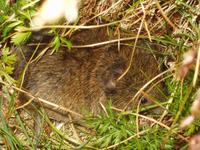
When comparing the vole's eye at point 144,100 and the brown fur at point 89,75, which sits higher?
the brown fur at point 89,75

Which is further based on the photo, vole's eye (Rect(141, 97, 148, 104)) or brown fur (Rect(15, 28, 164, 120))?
vole's eye (Rect(141, 97, 148, 104))

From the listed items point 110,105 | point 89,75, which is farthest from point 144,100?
point 89,75

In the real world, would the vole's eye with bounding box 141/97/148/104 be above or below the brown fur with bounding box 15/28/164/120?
below

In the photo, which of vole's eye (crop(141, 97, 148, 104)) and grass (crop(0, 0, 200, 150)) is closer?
grass (crop(0, 0, 200, 150))

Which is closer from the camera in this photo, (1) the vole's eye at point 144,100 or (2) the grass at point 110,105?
(2) the grass at point 110,105

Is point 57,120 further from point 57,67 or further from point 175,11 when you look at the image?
point 175,11

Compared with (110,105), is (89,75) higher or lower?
higher

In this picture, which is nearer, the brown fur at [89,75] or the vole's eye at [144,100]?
the brown fur at [89,75]

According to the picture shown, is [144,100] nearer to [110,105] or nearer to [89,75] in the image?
[110,105]
